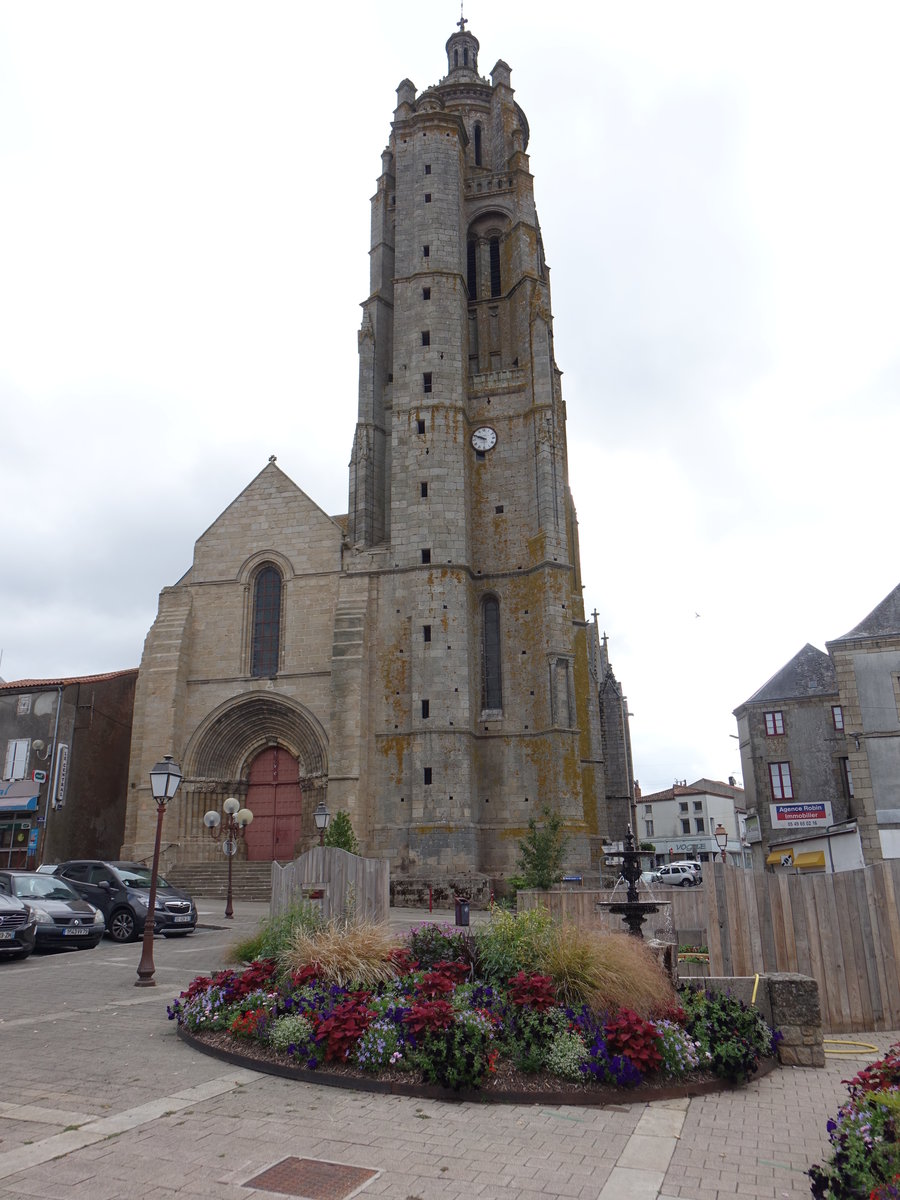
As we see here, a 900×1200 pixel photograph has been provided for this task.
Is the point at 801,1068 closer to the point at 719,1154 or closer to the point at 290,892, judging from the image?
the point at 719,1154

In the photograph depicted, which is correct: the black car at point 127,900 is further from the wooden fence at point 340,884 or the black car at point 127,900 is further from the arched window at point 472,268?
the arched window at point 472,268

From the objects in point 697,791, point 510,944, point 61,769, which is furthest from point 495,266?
point 697,791

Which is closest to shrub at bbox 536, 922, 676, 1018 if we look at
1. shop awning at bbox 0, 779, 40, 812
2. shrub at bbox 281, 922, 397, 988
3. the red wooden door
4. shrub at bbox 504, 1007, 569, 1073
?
shrub at bbox 504, 1007, 569, 1073

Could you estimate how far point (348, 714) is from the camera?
27891mm

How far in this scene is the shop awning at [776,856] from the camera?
32219 mm

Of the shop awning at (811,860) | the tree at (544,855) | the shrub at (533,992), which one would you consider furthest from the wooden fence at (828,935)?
the shop awning at (811,860)

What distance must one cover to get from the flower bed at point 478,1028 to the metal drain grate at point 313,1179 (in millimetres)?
1524

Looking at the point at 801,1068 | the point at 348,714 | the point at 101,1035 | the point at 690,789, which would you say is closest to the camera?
the point at 801,1068

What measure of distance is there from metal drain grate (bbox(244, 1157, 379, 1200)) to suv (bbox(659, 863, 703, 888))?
119 feet

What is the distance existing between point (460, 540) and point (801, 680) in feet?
64.0

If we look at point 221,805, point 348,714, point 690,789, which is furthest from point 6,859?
point 690,789

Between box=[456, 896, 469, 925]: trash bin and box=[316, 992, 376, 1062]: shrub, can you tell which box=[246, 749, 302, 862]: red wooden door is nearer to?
box=[456, 896, 469, 925]: trash bin

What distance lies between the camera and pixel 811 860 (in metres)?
28.3

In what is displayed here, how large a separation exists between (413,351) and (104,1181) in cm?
3031
